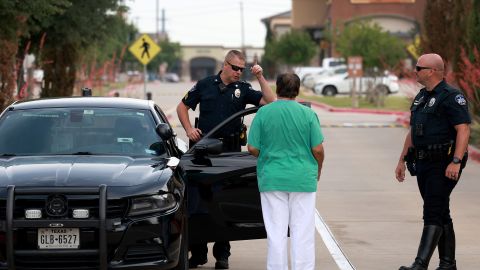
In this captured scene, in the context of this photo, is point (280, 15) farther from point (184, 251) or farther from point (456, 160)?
A: point (184, 251)

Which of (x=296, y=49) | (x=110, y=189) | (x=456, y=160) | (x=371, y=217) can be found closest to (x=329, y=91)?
(x=296, y=49)

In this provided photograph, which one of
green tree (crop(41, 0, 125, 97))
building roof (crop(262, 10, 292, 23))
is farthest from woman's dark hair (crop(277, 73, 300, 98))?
building roof (crop(262, 10, 292, 23))

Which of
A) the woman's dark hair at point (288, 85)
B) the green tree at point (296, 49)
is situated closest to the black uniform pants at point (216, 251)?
the woman's dark hair at point (288, 85)

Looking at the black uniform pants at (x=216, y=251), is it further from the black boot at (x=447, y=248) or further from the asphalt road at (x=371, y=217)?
the black boot at (x=447, y=248)

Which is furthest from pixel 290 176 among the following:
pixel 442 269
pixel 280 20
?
pixel 280 20

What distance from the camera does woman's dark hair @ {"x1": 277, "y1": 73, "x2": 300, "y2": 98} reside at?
841 cm

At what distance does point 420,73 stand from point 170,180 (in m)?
2.31

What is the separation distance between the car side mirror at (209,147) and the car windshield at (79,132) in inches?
19.1

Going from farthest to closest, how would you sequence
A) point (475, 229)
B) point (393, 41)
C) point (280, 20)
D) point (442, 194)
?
1. point (280, 20)
2. point (393, 41)
3. point (475, 229)
4. point (442, 194)

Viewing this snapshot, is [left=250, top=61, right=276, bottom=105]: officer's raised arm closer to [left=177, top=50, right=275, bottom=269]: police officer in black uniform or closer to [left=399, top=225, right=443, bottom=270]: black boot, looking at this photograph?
[left=177, top=50, right=275, bottom=269]: police officer in black uniform

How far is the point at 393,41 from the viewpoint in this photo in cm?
5394

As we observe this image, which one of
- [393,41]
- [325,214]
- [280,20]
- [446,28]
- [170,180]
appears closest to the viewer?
[170,180]

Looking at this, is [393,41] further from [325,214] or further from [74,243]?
[74,243]

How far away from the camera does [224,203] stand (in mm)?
9562
